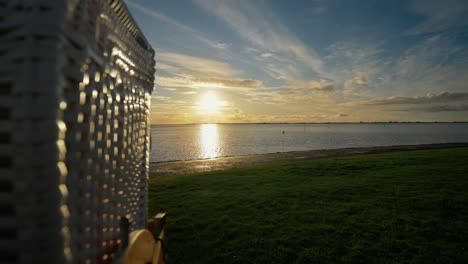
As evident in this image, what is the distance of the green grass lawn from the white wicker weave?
565cm

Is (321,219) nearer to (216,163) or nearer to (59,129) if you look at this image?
(59,129)

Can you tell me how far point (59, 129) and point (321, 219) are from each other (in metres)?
8.46

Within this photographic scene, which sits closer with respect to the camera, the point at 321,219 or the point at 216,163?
the point at 321,219

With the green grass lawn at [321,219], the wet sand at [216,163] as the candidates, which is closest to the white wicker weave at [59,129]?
the green grass lawn at [321,219]

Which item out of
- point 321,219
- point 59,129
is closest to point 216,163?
point 321,219

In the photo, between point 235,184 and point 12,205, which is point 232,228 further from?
point 12,205

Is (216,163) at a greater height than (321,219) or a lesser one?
lesser

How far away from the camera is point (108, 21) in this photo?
1.07m

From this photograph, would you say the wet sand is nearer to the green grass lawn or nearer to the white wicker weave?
the green grass lawn

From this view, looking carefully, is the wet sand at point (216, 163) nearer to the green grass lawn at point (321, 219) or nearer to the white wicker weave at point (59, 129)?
the green grass lawn at point (321, 219)

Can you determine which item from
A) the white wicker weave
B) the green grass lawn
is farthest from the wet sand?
the white wicker weave

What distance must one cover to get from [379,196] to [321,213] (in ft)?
10.5

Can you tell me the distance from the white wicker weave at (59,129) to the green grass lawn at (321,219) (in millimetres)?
5654

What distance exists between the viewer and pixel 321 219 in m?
8.05
